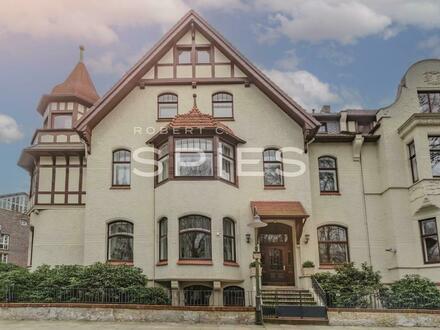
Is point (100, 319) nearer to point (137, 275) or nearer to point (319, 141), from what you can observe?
point (137, 275)

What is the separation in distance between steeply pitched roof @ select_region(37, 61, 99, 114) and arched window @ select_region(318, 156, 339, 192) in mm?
12207

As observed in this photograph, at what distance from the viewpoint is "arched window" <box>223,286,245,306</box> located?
59.9 feet

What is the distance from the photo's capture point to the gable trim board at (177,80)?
2022 cm

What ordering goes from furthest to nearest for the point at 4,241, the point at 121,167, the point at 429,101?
the point at 4,241, the point at 429,101, the point at 121,167

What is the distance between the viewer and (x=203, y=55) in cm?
2188

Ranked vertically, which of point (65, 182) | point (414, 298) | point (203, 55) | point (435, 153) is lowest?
point (414, 298)

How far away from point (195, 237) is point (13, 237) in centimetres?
4069

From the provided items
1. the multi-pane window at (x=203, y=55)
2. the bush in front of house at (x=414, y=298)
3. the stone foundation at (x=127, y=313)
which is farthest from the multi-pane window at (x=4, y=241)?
the bush in front of house at (x=414, y=298)

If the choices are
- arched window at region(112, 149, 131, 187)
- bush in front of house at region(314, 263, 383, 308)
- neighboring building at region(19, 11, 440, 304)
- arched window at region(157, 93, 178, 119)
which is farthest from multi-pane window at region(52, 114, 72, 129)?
bush in front of house at region(314, 263, 383, 308)

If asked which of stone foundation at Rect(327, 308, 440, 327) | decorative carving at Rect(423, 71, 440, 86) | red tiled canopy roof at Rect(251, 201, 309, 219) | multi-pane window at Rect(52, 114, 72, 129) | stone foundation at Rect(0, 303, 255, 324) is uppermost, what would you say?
decorative carving at Rect(423, 71, 440, 86)

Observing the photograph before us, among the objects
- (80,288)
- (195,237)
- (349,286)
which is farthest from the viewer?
(195,237)

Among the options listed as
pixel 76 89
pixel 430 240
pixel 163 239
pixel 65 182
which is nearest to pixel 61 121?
pixel 76 89

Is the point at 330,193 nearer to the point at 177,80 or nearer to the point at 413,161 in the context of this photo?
the point at 413,161

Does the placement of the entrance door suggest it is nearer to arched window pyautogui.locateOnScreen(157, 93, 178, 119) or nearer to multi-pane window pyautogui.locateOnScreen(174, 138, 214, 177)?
multi-pane window pyautogui.locateOnScreen(174, 138, 214, 177)
